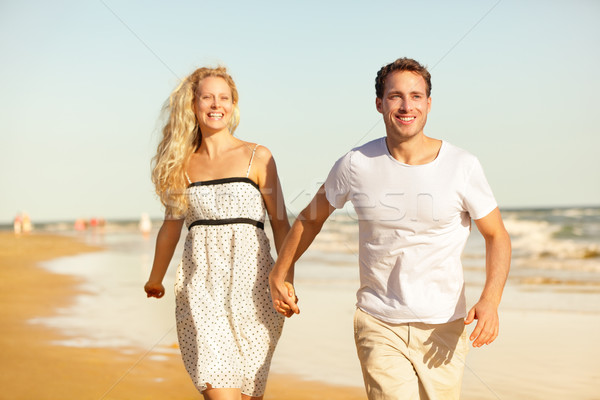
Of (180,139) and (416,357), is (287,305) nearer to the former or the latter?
(416,357)

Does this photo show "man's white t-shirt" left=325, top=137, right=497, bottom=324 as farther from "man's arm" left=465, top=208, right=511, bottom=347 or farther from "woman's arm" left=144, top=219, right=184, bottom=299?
"woman's arm" left=144, top=219, right=184, bottom=299

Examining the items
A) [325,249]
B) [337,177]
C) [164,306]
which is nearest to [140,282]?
[164,306]

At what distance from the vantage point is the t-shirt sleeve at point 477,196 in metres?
3.24

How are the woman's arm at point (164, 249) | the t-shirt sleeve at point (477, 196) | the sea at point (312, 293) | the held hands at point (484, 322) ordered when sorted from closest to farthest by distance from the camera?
the held hands at point (484, 322), the t-shirt sleeve at point (477, 196), the woman's arm at point (164, 249), the sea at point (312, 293)

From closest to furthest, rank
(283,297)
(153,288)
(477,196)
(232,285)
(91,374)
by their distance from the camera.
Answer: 1. (477,196)
2. (283,297)
3. (232,285)
4. (153,288)
5. (91,374)

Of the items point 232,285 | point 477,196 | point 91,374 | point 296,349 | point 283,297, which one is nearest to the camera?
point 477,196

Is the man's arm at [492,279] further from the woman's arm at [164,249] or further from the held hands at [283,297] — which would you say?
the woman's arm at [164,249]

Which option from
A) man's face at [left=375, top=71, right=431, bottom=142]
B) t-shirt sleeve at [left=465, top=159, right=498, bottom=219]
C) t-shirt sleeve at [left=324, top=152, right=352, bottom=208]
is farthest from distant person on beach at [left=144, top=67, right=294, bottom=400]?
t-shirt sleeve at [left=465, top=159, right=498, bottom=219]

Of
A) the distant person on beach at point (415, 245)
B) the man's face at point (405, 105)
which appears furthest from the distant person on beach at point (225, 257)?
the man's face at point (405, 105)

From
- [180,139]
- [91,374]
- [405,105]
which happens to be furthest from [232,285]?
[91,374]

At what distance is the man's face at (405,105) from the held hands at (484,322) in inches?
34.2

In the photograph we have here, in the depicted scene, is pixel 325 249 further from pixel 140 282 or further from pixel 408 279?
pixel 408 279

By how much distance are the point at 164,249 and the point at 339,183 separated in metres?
1.50

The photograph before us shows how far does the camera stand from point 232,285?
4105 millimetres
